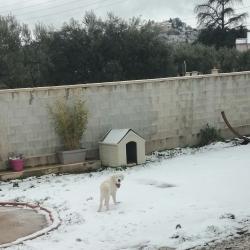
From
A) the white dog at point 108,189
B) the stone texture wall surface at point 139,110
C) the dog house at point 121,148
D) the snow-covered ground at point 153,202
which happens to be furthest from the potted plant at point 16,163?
the white dog at point 108,189

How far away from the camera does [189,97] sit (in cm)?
1700

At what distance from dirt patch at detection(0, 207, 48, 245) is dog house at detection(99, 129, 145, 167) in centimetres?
433

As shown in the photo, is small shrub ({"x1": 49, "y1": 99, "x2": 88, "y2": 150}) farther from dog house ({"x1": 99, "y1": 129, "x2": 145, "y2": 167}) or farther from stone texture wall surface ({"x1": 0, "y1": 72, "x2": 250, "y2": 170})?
dog house ({"x1": 99, "y1": 129, "x2": 145, "y2": 167})

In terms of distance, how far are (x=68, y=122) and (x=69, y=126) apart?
0.12m

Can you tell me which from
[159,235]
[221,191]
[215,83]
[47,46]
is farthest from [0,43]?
[159,235]

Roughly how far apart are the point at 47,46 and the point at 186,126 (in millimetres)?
21052

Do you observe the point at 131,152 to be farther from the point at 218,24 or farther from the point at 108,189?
the point at 218,24

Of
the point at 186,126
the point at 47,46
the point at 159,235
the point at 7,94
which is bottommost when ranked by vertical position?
the point at 159,235

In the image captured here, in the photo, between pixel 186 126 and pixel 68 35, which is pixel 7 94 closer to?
pixel 186 126

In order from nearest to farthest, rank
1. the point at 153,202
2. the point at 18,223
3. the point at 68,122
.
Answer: the point at 18,223 < the point at 153,202 < the point at 68,122

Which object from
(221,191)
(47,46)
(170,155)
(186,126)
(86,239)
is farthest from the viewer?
(47,46)

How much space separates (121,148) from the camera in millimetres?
14344

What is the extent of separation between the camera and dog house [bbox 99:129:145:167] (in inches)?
566

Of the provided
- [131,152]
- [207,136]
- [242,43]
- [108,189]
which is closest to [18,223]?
[108,189]
